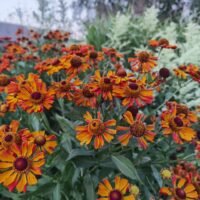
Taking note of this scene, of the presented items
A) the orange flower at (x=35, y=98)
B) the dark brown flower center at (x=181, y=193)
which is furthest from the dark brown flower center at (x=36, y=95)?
the dark brown flower center at (x=181, y=193)

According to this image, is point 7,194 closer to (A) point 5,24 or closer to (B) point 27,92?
(B) point 27,92

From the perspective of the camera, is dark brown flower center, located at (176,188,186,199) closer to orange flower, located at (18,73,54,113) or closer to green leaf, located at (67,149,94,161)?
green leaf, located at (67,149,94,161)

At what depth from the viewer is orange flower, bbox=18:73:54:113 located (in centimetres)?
90

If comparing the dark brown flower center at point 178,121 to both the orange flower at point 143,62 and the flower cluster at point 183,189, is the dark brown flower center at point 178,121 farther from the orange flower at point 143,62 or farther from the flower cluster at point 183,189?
the orange flower at point 143,62

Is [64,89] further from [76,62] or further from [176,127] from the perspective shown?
[176,127]

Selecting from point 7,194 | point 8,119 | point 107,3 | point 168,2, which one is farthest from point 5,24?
point 7,194

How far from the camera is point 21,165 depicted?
789mm

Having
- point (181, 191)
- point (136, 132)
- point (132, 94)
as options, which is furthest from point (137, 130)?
point (181, 191)

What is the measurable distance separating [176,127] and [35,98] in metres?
0.38

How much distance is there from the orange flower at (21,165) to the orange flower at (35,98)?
13cm

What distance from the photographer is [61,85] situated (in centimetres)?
99

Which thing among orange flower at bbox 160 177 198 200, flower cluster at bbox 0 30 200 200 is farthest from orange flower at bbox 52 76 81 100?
orange flower at bbox 160 177 198 200

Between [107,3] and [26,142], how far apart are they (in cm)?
907

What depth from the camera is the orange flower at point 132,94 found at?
2.94ft
